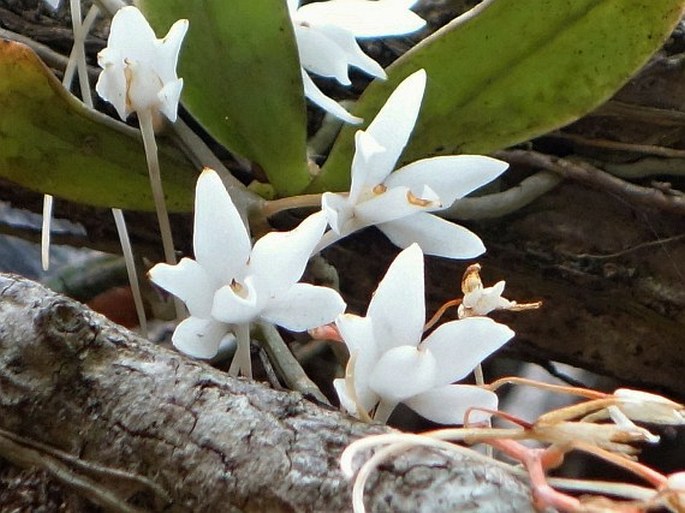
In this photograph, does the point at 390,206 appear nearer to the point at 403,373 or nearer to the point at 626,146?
the point at 403,373

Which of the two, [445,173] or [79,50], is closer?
[445,173]

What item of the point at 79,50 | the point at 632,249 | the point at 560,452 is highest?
the point at 79,50

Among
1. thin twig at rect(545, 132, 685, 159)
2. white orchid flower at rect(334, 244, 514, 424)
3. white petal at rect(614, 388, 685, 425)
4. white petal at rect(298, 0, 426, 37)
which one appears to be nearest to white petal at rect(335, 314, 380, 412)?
white orchid flower at rect(334, 244, 514, 424)

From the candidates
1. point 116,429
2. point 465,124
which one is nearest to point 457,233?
point 465,124

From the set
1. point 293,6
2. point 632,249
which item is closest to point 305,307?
point 293,6

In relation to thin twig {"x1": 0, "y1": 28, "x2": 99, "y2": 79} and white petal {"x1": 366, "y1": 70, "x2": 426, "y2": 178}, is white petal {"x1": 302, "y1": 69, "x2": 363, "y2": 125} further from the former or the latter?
thin twig {"x1": 0, "y1": 28, "x2": 99, "y2": 79}

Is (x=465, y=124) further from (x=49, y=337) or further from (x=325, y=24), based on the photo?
(x=49, y=337)

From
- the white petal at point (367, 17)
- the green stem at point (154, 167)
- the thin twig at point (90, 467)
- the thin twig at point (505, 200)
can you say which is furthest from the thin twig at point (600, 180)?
the thin twig at point (90, 467)
